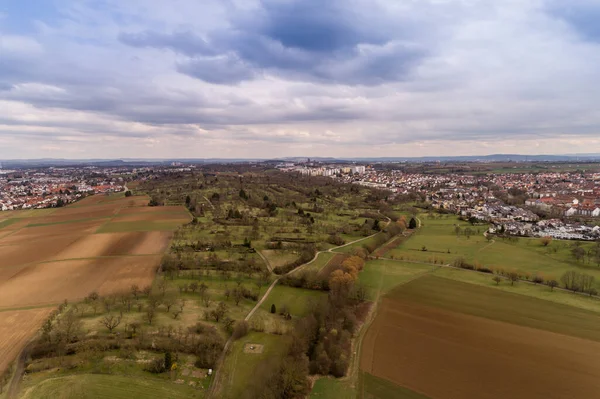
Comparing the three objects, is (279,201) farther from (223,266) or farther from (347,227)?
(223,266)

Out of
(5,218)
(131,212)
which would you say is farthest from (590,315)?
(5,218)

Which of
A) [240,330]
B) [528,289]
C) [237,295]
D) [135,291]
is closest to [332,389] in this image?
[240,330]

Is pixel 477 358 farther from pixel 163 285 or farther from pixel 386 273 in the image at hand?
pixel 163 285

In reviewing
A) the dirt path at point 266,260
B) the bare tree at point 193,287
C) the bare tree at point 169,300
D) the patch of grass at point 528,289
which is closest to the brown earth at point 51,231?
the dirt path at point 266,260

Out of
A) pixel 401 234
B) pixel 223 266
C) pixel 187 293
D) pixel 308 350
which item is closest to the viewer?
pixel 308 350

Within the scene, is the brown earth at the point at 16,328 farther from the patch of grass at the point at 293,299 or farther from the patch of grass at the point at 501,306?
the patch of grass at the point at 501,306

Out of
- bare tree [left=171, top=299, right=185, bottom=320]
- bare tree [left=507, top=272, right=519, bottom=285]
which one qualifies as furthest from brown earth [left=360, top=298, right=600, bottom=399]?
bare tree [left=171, top=299, right=185, bottom=320]

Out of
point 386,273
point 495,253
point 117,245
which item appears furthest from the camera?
point 117,245
